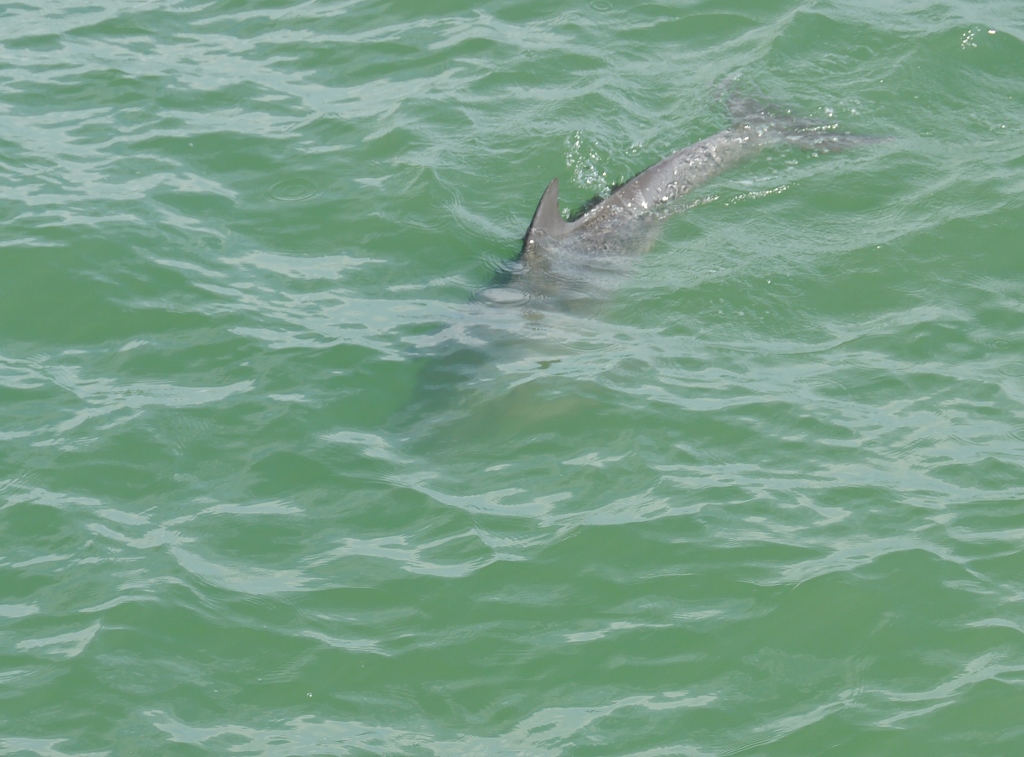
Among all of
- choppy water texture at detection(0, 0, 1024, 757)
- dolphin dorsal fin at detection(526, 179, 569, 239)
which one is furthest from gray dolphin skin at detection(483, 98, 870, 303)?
choppy water texture at detection(0, 0, 1024, 757)

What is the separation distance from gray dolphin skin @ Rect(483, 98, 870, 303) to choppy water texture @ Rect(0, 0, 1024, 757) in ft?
0.76

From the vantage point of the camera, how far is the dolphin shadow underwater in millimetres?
8086

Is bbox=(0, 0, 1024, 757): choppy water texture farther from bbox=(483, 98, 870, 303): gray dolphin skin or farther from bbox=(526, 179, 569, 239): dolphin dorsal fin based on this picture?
bbox=(526, 179, 569, 239): dolphin dorsal fin

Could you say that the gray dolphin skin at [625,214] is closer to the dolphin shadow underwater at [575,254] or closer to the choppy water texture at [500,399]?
the dolphin shadow underwater at [575,254]

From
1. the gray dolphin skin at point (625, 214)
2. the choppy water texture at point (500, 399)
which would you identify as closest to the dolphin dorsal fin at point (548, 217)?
the gray dolphin skin at point (625, 214)

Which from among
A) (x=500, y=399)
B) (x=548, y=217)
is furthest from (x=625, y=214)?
(x=500, y=399)

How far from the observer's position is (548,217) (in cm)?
908

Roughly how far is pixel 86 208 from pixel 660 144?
4702mm

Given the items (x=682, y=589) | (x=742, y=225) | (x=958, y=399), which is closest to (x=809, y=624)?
(x=682, y=589)

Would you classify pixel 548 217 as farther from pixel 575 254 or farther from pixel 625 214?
pixel 625 214

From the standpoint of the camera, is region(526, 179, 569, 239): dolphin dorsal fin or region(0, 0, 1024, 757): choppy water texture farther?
region(526, 179, 569, 239): dolphin dorsal fin

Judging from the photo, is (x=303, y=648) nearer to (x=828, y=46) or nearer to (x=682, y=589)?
(x=682, y=589)

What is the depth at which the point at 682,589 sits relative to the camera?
6.32 metres

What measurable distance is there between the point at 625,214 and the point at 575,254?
2.20ft
